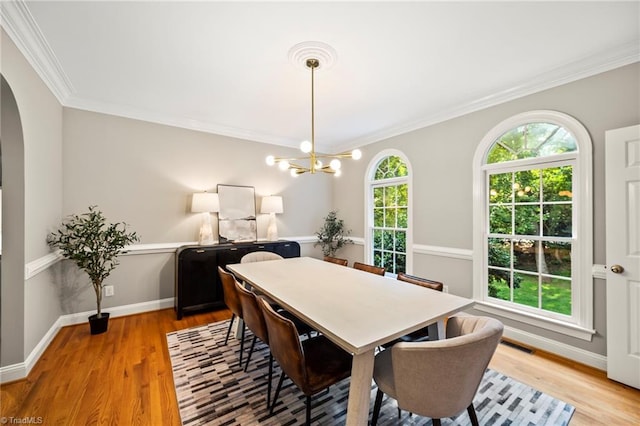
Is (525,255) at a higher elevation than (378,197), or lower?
A: lower

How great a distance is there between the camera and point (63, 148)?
3008mm

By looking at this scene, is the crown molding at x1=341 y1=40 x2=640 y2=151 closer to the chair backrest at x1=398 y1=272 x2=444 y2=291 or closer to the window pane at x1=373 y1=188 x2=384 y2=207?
the window pane at x1=373 y1=188 x2=384 y2=207

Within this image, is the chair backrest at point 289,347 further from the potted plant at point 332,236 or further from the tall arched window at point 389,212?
the potted plant at point 332,236

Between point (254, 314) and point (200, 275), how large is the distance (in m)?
1.94

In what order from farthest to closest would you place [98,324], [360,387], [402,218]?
[402,218] < [98,324] < [360,387]

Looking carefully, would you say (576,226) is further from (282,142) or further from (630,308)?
(282,142)

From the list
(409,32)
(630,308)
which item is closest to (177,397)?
(409,32)

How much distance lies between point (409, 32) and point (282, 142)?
299 centimetres

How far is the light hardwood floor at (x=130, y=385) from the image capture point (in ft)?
5.66

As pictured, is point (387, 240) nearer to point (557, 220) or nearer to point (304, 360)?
point (557, 220)

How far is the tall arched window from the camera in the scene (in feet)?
13.2

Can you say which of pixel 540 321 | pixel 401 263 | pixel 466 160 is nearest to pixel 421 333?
pixel 540 321

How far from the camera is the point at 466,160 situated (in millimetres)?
3211

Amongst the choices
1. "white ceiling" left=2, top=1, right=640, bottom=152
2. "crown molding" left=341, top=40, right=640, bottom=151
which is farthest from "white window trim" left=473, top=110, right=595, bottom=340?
"white ceiling" left=2, top=1, right=640, bottom=152
